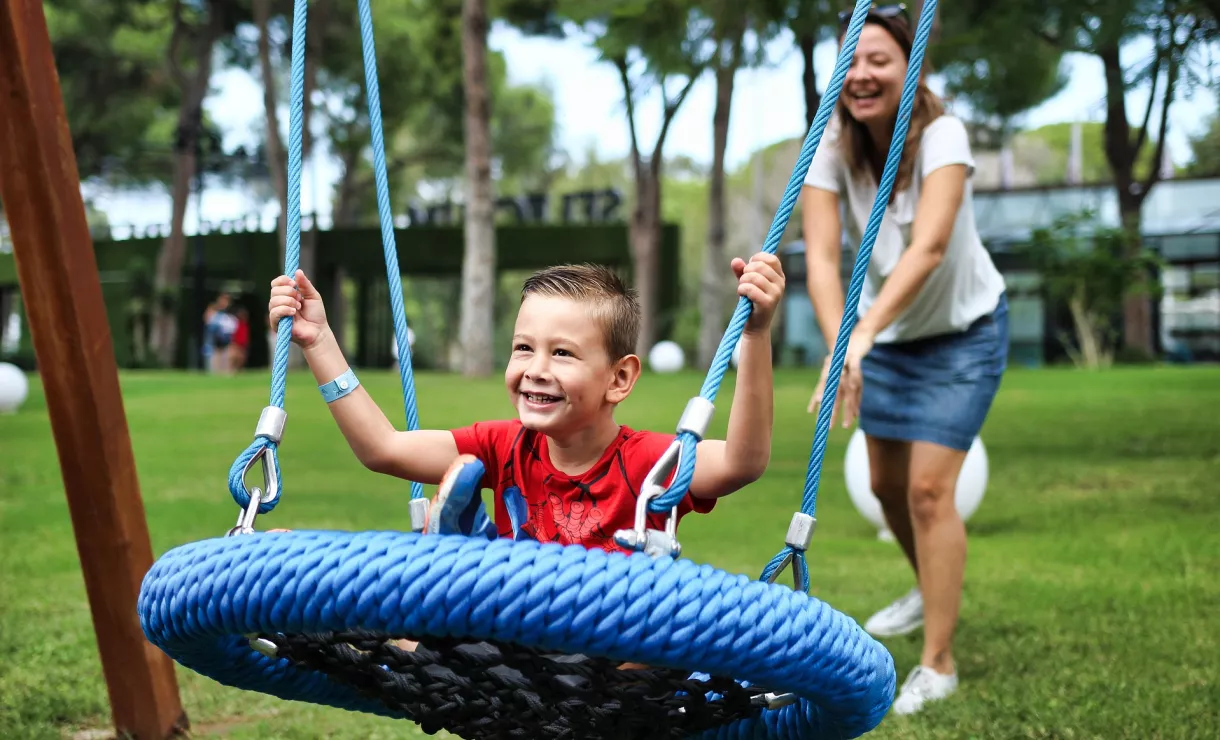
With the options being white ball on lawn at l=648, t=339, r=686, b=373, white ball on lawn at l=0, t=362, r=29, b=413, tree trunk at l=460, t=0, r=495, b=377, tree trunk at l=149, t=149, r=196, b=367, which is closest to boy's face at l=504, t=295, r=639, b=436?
white ball on lawn at l=0, t=362, r=29, b=413

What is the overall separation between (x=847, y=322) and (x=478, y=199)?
17.4 meters

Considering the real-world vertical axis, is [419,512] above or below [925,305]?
below

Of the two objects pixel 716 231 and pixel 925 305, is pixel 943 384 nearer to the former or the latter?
pixel 925 305

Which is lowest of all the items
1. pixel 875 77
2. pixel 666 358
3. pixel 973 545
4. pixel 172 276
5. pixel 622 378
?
pixel 666 358

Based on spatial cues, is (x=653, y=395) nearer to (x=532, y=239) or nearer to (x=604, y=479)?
(x=604, y=479)

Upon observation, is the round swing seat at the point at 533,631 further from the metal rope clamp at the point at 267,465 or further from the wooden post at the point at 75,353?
the wooden post at the point at 75,353

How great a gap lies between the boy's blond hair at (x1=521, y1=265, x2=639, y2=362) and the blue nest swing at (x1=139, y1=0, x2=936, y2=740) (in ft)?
1.00

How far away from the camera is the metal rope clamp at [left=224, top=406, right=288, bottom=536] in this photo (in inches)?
71.4

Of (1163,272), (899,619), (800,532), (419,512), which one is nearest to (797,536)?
(800,532)

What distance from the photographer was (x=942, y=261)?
3.41 meters

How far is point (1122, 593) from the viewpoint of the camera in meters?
4.94

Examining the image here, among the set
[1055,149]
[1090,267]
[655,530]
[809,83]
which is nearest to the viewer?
[655,530]

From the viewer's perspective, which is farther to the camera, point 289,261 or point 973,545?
point 973,545

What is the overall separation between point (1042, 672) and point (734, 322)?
8.04ft
